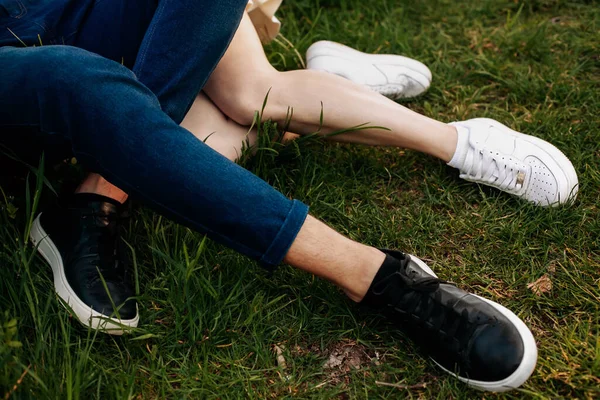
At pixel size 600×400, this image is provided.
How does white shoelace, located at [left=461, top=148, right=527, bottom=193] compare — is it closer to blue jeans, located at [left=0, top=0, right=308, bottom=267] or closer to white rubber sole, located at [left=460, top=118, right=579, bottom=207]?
white rubber sole, located at [left=460, top=118, right=579, bottom=207]

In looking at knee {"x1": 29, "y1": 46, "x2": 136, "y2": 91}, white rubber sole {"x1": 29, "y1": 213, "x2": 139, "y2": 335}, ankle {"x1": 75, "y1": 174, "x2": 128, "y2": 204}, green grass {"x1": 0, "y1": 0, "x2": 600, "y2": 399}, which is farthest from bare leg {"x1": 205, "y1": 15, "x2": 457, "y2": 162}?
white rubber sole {"x1": 29, "y1": 213, "x2": 139, "y2": 335}

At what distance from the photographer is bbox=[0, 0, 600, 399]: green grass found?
1513 millimetres

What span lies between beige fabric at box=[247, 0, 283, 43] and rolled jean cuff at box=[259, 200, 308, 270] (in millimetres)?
955

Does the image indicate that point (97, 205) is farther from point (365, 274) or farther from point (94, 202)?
point (365, 274)

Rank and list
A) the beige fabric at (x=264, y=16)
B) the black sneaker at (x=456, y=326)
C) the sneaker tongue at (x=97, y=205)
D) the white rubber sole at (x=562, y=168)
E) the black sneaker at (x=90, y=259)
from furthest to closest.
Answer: the beige fabric at (x=264, y=16) < the white rubber sole at (x=562, y=168) < the sneaker tongue at (x=97, y=205) < the black sneaker at (x=90, y=259) < the black sneaker at (x=456, y=326)

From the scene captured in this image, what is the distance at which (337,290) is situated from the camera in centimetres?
171

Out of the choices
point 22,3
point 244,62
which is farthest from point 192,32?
point 22,3

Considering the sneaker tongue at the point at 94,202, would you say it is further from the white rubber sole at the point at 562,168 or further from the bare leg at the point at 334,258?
the white rubber sole at the point at 562,168

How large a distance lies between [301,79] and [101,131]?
A: 0.79 meters

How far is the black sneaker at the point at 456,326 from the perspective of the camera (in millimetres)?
1457

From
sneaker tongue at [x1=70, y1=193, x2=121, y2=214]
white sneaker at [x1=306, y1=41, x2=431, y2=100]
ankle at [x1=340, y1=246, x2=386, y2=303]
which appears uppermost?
white sneaker at [x1=306, y1=41, x2=431, y2=100]

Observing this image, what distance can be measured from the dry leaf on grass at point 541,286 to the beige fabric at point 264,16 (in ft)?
3.99

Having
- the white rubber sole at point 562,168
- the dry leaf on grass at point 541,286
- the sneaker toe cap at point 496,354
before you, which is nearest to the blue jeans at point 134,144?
the sneaker toe cap at point 496,354

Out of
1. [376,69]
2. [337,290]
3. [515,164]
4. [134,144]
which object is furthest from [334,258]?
[376,69]
